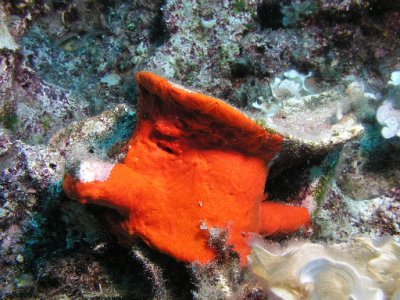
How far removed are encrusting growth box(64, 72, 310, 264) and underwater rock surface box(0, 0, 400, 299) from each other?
5.9 inches

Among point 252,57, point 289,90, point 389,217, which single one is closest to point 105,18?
point 252,57

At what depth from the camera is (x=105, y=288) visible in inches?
116

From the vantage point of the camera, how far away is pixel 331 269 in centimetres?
179

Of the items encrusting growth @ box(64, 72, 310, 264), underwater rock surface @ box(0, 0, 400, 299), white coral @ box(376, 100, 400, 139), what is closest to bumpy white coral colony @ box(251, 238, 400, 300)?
underwater rock surface @ box(0, 0, 400, 299)

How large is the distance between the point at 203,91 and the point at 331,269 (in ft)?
5.06

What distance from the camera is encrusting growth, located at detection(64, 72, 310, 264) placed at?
2182 millimetres

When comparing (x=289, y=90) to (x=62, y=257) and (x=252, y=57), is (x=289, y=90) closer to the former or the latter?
(x=252, y=57)

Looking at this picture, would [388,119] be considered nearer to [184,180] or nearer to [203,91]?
Answer: [203,91]

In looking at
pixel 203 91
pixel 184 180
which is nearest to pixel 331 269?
pixel 184 180

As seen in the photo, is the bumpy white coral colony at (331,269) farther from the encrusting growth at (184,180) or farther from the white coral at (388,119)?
the white coral at (388,119)

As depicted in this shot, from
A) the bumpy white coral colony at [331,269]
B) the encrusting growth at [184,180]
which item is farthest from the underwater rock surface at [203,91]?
the encrusting growth at [184,180]

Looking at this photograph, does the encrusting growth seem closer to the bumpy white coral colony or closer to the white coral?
the bumpy white coral colony

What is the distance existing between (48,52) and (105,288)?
3.67m

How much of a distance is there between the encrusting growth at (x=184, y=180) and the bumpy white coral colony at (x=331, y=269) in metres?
0.34
